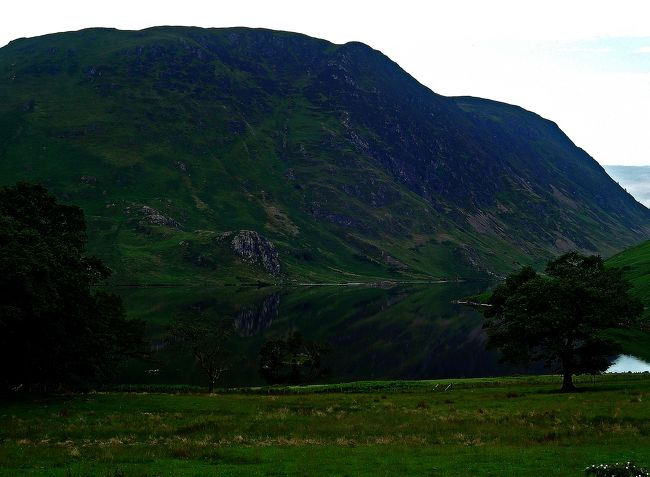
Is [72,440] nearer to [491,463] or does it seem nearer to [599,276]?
[491,463]

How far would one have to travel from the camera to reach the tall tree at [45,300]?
4869cm

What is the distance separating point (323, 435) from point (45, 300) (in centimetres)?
2769

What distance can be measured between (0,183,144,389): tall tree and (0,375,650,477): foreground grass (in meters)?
3.76

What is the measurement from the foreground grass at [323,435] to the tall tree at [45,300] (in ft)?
12.3

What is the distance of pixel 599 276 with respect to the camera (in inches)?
3066

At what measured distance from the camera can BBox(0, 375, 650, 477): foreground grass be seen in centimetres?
2920

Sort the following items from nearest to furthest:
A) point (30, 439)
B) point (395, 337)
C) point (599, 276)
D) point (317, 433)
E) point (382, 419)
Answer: point (30, 439)
point (317, 433)
point (382, 419)
point (599, 276)
point (395, 337)

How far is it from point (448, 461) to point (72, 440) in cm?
2385

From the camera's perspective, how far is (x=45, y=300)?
50125 millimetres

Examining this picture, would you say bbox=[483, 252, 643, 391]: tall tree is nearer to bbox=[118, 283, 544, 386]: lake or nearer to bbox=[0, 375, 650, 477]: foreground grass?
bbox=[0, 375, 650, 477]: foreground grass

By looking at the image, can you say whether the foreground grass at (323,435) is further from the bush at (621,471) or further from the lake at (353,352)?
the lake at (353,352)

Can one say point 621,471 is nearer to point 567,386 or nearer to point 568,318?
point 568,318

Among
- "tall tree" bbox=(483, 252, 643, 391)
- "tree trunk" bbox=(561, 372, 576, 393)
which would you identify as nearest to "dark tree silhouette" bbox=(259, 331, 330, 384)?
"tall tree" bbox=(483, 252, 643, 391)

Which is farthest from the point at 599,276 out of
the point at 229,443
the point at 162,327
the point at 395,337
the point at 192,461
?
the point at 162,327
